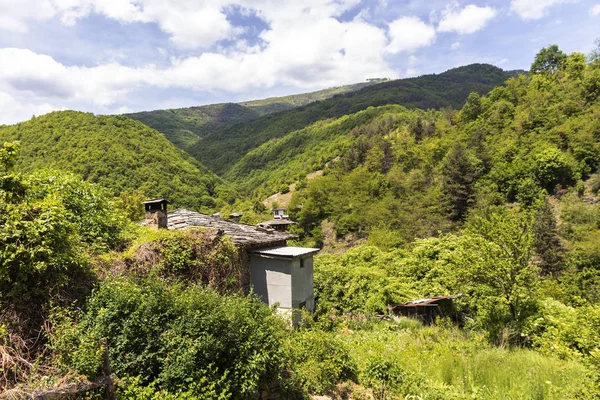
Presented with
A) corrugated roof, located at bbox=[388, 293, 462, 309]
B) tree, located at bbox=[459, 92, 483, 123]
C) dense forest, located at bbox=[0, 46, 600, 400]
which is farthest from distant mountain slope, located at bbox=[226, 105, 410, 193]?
corrugated roof, located at bbox=[388, 293, 462, 309]

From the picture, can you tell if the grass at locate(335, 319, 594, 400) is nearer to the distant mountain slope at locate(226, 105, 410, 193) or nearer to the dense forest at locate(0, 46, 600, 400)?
the dense forest at locate(0, 46, 600, 400)

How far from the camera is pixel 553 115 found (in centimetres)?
5581

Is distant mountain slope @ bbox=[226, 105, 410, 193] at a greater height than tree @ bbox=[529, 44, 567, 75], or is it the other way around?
tree @ bbox=[529, 44, 567, 75]

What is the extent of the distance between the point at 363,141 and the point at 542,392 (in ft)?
273

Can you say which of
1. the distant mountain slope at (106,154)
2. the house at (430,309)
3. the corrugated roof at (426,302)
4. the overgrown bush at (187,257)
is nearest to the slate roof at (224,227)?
the overgrown bush at (187,257)

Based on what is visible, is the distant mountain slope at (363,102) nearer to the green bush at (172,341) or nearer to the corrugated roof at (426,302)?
the corrugated roof at (426,302)

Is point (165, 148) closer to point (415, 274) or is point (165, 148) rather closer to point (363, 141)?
point (363, 141)

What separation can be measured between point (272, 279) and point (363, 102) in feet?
575

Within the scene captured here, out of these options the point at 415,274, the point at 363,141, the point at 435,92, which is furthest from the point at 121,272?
the point at 435,92

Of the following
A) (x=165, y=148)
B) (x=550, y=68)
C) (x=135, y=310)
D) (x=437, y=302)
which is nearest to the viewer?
(x=135, y=310)

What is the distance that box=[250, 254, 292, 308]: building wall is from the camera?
1271 cm

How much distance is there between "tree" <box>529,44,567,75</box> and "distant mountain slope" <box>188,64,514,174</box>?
7257 centimetres

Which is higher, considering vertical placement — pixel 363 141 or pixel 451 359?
pixel 363 141

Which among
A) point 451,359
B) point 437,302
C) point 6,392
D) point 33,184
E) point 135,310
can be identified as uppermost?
point 33,184
